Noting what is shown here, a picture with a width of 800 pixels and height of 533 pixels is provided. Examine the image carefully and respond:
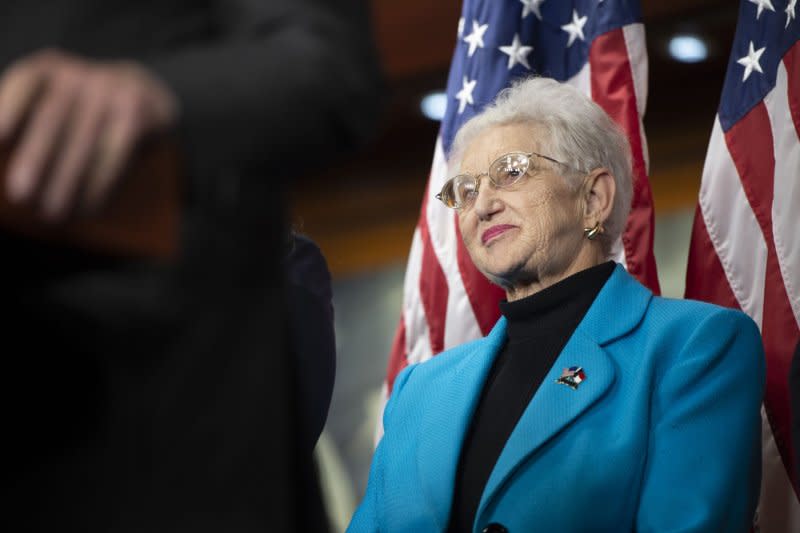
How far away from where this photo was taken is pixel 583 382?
1841 mm

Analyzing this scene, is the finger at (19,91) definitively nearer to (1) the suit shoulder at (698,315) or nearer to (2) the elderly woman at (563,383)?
(2) the elderly woman at (563,383)

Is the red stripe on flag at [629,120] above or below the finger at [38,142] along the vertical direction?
above

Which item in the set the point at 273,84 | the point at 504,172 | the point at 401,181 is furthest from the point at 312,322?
the point at 401,181

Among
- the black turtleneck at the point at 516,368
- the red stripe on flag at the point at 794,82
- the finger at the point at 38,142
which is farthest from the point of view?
the red stripe on flag at the point at 794,82

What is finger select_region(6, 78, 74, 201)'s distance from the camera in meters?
0.56

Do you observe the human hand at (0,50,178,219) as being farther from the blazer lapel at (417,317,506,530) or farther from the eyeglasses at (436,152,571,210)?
the eyeglasses at (436,152,571,210)

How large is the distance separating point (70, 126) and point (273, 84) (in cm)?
15

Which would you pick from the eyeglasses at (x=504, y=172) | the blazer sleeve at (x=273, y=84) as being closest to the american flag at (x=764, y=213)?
the eyeglasses at (x=504, y=172)

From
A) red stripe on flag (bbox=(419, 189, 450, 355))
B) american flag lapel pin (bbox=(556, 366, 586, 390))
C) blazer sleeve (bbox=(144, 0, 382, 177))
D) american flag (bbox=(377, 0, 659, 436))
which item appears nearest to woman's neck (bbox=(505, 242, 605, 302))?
american flag lapel pin (bbox=(556, 366, 586, 390))

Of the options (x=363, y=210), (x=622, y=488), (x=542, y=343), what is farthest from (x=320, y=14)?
(x=363, y=210)

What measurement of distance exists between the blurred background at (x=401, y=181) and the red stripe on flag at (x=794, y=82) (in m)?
2.15

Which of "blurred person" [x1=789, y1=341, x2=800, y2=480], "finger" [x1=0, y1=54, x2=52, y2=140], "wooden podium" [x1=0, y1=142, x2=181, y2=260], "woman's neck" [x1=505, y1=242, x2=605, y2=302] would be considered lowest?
"blurred person" [x1=789, y1=341, x2=800, y2=480]

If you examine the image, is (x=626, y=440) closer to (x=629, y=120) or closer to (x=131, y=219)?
(x=629, y=120)

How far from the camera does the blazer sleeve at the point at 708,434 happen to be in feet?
5.40
